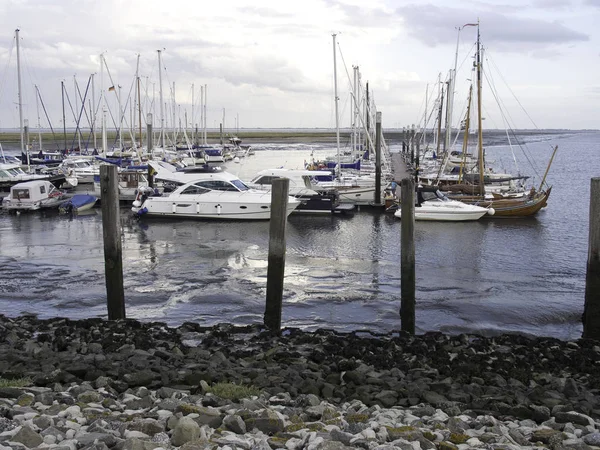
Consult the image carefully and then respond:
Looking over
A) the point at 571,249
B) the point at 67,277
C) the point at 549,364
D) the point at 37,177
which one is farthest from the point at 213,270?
the point at 37,177

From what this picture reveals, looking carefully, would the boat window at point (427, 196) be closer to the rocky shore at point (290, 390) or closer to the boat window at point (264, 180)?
the boat window at point (264, 180)

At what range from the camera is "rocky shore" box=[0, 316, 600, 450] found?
6512 mm

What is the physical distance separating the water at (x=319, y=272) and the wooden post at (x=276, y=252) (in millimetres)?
1337

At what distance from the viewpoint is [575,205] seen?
130ft

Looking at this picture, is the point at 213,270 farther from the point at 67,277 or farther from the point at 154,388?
the point at 154,388

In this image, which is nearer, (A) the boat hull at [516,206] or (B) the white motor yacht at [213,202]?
(B) the white motor yacht at [213,202]

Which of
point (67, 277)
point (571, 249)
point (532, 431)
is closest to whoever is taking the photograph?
point (532, 431)

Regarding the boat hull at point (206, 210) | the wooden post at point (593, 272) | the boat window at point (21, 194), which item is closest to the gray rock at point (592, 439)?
the wooden post at point (593, 272)

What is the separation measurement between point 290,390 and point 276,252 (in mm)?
5288

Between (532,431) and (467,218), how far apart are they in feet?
85.0

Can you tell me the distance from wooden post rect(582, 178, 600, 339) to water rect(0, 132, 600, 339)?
1.56 meters

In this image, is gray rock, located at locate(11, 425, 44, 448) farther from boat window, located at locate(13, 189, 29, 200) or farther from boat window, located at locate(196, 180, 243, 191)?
boat window, located at locate(13, 189, 29, 200)

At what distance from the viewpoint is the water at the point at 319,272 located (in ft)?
52.5

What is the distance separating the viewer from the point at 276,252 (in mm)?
13594
